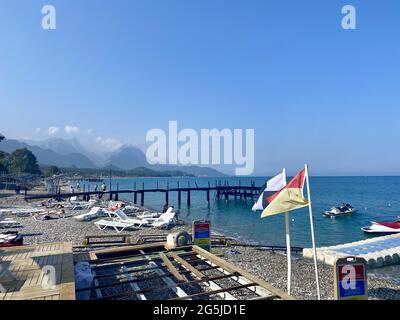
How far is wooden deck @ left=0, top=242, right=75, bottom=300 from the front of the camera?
5682mm

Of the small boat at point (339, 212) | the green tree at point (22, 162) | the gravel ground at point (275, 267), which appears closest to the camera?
the gravel ground at point (275, 267)

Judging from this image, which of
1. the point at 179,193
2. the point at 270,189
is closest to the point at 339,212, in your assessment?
the point at 179,193

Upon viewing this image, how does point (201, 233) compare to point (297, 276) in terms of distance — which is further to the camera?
point (201, 233)

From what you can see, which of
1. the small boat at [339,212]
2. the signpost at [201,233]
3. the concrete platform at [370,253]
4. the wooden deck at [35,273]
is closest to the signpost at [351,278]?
the signpost at [201,233]

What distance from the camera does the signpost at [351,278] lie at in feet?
24.7

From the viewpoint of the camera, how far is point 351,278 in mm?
7621

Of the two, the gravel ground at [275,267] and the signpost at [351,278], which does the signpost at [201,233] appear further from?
the signpost at [351,278]

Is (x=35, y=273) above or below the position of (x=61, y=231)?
above

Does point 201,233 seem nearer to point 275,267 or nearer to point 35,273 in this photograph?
A: point 275,267

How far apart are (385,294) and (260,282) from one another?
24.6 ft

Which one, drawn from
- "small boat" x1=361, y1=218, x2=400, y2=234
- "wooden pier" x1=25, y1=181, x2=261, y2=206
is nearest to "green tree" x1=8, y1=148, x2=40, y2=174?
"wooden pier" x1=25, y1=181, x2=261, y2=206

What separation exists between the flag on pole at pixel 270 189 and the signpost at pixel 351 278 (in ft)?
7.79

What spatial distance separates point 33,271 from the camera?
713cm

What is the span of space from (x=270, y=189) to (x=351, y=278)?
3.11m
